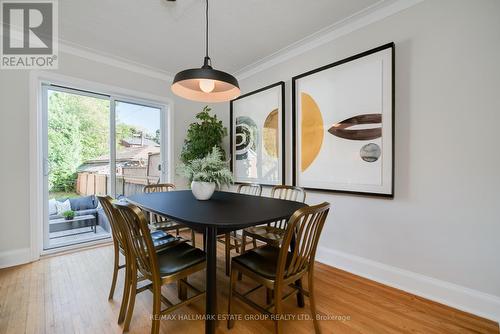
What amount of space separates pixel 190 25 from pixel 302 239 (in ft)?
8.03

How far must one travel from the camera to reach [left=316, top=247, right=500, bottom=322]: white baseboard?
1654 millimetres

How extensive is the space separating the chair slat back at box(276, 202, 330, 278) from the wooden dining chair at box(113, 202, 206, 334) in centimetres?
59

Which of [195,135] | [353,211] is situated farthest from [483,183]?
[195,135]

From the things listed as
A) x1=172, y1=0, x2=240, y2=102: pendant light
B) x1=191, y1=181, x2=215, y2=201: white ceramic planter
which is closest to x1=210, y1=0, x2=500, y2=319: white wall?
x1=172, y1=0, x2=240, y2=102: pendant light

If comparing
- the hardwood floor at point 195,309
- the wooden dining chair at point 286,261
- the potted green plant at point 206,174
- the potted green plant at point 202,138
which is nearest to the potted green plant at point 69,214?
the hardwood floor at point 195,309

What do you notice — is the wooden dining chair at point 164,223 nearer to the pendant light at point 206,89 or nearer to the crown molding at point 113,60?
the pendant light at point 206,89

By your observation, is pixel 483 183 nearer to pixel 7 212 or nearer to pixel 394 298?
pixel 394 298

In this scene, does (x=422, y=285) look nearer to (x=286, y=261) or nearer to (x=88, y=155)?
(x=286, y=261)

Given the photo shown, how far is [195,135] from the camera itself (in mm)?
3477

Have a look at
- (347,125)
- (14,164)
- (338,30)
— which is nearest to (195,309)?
(347,125)

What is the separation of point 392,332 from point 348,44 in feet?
8.58

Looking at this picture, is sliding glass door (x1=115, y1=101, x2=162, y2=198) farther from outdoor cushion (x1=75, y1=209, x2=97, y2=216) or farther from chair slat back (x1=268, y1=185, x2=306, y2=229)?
chair slat back (x1=268, y1=185, x2=306, y2=229)

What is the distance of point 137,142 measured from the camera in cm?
350

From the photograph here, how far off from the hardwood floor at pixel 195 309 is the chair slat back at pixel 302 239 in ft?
1.71
